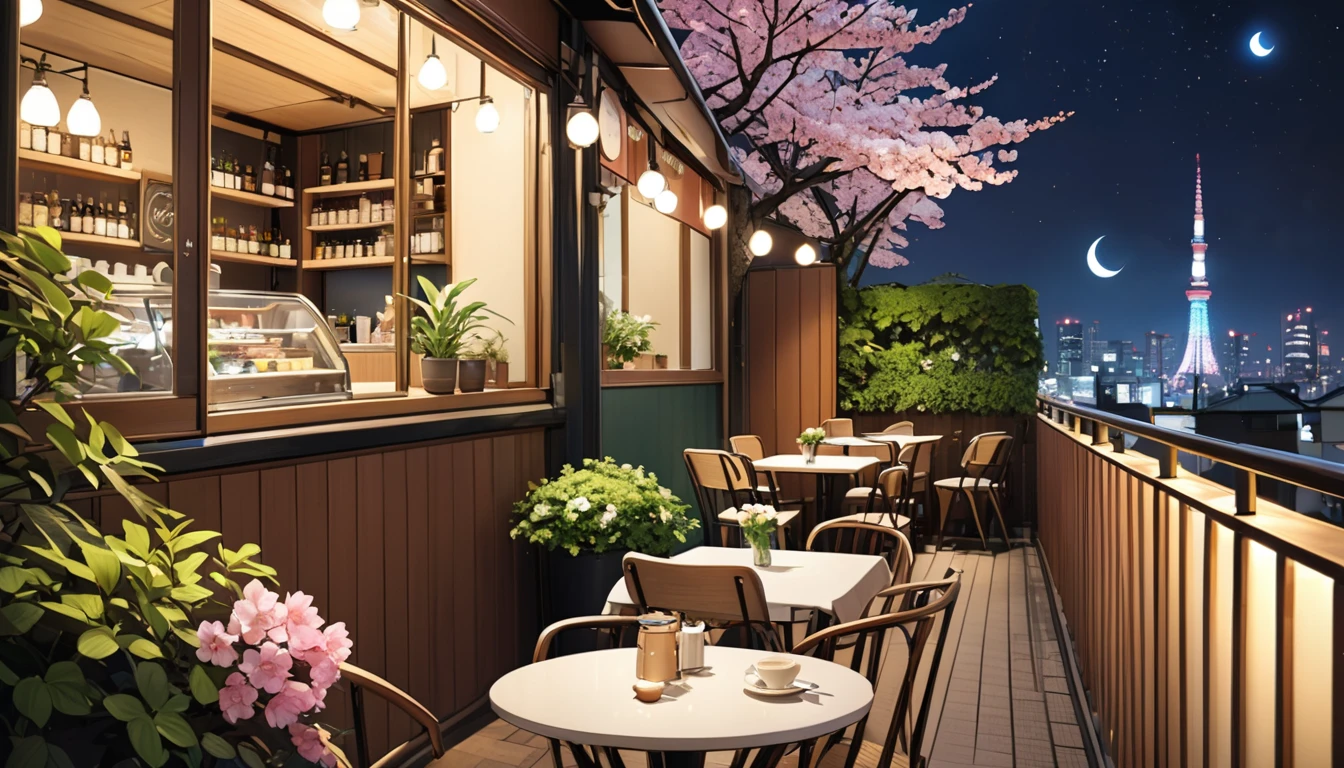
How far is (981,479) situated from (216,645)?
761cm

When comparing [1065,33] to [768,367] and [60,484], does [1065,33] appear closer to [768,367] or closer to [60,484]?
[768,367]

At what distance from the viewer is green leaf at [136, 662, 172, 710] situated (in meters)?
1.57

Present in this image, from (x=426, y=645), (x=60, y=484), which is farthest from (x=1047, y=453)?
(x=60, y=484)

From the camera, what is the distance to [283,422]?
315cm

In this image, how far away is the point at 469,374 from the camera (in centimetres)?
439

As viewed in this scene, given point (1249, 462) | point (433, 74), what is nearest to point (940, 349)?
point (433, 74)

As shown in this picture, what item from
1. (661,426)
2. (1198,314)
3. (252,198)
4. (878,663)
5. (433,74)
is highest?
(1198,314)

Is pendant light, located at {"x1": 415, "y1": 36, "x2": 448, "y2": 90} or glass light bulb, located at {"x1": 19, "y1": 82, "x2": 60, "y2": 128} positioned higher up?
Result: pendant light, located at {"x1": 415, "y1": 36, "x2": 448, "y2": 90}

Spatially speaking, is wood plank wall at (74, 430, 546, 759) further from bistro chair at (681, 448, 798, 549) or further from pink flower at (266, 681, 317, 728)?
bistro chair at (681, 448, 798, 549)

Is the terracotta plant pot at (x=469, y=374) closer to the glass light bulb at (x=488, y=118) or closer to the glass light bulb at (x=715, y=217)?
the glass light bulb at (x=488, y=118)

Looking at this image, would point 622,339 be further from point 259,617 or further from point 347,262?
point 259,617

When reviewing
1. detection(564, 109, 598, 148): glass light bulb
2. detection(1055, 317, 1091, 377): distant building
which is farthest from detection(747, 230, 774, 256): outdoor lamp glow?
detection(1055, 317, 1091, 377): distant building

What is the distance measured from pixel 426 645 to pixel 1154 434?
8.54 ft

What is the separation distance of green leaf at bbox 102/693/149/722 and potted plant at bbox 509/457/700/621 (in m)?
2.65
